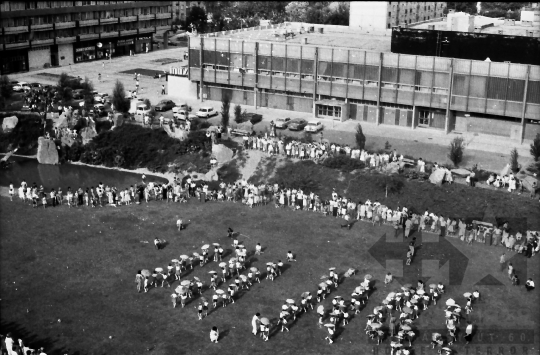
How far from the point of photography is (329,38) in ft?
277

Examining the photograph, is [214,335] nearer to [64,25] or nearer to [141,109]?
[141,109]

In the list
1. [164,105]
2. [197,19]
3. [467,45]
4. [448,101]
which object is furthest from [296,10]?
[448,101]

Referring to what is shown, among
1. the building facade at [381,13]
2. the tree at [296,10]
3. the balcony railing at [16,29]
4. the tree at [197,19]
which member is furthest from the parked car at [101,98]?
the tree at [296,10]

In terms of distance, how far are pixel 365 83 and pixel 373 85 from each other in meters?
0.79

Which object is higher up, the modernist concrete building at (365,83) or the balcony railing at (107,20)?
the balcony railing at (107,20)

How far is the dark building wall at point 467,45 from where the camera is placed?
2635 inches

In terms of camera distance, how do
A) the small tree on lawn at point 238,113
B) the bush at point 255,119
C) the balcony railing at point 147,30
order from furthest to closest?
1. the balcony railing at point 147,30
2. the bush at point 255,119
3. the small tree on lawn at point 238,113

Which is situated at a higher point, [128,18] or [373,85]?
[128,18]

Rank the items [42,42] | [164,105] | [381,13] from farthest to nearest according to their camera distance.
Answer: [381,13]
[42,42]
[164,105]

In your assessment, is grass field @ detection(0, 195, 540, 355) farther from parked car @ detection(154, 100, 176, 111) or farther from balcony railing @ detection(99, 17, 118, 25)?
balcony railing @ detection(99, 17, 118, 25)

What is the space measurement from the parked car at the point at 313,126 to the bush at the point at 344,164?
9306 millimetres

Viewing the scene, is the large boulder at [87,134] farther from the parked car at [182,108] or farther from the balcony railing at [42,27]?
the balcony railing at [42,27]

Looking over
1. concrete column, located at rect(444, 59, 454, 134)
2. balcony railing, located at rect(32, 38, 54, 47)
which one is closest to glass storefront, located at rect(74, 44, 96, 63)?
balcony railing, located at rect(32, 38, 54, 47)

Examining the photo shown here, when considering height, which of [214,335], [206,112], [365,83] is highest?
[365,83]
